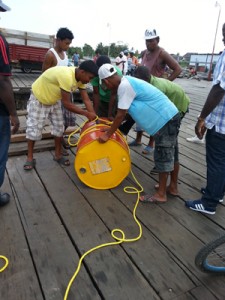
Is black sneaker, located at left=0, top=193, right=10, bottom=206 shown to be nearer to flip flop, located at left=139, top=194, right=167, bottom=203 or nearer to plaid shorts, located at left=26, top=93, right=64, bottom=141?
plaid shorts, located at left=26, top=93, right=64, bottom=141

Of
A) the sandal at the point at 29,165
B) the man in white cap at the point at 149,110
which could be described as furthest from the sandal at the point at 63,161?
the man in white cap at the point at 149,110

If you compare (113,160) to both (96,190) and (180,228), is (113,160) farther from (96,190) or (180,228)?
(180,228)

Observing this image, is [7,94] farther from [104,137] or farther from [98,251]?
[98,251]

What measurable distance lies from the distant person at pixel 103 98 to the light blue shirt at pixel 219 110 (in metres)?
1.37

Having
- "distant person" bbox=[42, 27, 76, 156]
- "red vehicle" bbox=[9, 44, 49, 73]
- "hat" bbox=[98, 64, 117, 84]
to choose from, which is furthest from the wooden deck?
"red vehicle" bbox=[9, 44, 49, 73]

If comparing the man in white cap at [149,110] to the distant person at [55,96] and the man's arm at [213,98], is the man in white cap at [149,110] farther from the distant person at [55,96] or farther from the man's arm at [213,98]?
the distant person at [55,96]

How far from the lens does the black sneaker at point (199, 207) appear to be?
2613 millimetres

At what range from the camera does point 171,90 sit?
129 inches

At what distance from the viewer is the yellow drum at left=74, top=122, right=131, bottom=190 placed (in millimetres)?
2846

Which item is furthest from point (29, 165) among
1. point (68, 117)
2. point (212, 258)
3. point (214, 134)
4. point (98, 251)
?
point (212, 258)

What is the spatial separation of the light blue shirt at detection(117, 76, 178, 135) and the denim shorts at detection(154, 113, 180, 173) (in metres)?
A: 0.06

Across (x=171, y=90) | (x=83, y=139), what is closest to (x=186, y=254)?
(x=83, y=139)

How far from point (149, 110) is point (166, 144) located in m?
0.39

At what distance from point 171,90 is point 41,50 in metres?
11.4
